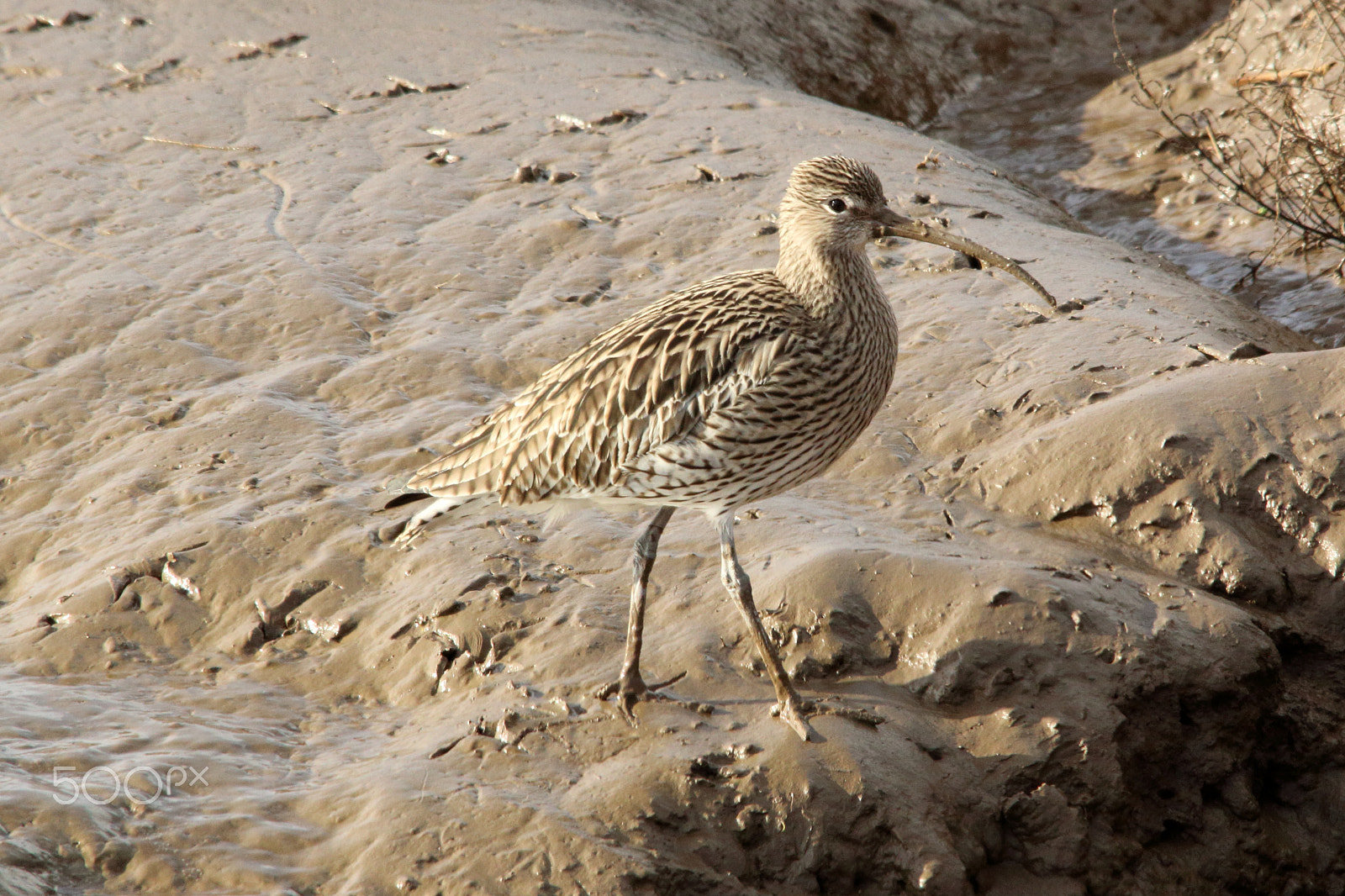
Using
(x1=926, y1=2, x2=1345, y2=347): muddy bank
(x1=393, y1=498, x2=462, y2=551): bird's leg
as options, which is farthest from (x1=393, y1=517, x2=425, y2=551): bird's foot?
(x1=926, y1=2, x2=1345, y2=347): muddy bank

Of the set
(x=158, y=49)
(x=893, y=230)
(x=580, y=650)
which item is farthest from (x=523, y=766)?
(x=158, y=49)

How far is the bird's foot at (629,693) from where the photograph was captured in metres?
4.05

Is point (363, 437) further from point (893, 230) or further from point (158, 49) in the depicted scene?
point (158, 49)

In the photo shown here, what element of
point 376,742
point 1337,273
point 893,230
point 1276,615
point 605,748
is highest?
point 893,230

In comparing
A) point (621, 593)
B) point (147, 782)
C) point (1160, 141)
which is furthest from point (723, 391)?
point (1160, 141)

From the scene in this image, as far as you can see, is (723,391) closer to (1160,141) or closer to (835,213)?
(835,213)

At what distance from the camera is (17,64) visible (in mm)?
9688

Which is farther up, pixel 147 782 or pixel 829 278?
pixel 829 278

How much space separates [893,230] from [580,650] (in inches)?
75.9

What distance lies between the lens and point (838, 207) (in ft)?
14.2
